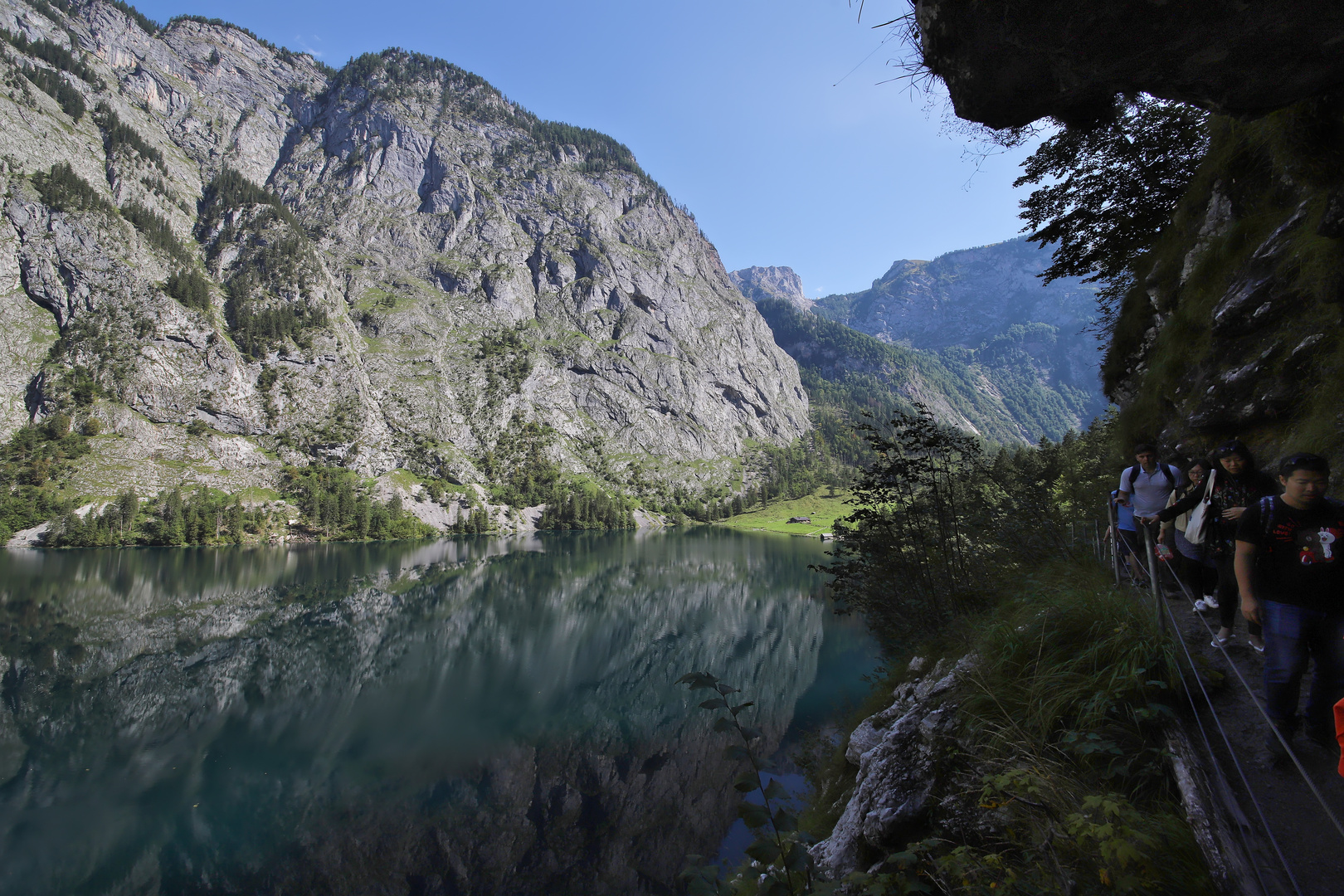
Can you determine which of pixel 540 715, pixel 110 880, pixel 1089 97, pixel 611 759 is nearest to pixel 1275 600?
pixel 1089 97

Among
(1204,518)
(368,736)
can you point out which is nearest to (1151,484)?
(1204,518)

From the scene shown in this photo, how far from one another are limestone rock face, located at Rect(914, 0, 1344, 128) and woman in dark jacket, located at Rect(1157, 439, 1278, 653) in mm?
2812

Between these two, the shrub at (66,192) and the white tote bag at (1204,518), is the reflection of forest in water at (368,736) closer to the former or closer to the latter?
the white tote bag at (1204,518)

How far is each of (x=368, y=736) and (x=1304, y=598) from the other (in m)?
26.5

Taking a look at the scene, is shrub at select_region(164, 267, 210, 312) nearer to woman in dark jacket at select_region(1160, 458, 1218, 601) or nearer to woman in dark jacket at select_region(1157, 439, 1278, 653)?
woman in dark jacket at select_region(1160, 458, 1218, 601)

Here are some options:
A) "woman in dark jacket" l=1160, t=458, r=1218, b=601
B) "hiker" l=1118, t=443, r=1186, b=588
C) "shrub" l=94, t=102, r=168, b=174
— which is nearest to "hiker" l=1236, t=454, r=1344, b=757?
"woman in dark jacket" l=1160, t=458, r=1218, b=601

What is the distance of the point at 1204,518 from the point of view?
5508 millimetres

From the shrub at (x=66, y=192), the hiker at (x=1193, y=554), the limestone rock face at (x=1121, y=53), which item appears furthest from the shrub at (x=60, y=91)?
the hiker at (x=1193, y=554)

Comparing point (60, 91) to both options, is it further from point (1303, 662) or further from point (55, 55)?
point (1303, 662)

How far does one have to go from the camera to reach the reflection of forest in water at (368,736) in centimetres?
1466

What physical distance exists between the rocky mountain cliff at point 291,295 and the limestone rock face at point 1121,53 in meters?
128

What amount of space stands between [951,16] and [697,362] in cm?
18822

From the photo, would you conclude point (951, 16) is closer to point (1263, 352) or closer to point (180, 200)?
point (1263, 352)

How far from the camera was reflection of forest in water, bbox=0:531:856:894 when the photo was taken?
14656 mm
